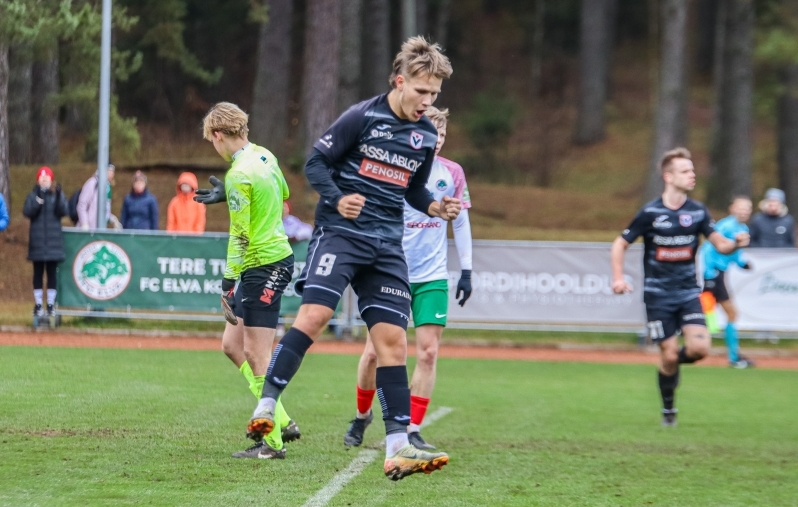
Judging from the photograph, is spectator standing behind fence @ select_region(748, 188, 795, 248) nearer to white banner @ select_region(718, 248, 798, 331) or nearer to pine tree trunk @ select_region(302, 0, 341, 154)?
white banner @ select_region(718, 248, 798, 331)

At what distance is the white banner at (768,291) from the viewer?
1695cm

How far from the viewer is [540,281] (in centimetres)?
1689

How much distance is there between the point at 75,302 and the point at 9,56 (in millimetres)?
5421

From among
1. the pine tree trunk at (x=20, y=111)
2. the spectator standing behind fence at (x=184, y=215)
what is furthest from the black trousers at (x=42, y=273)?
the pine tree trunk at (x=20, y=111)

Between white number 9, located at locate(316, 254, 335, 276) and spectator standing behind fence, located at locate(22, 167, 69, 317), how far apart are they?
1100cm

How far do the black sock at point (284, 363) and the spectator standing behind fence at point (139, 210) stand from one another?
491 inches

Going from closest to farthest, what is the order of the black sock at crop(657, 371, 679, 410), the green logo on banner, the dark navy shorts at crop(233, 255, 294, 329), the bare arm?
1. the dark navy shorts at crop(233, 255, 294, 329)
2. the bare arm
3. the black sock at crop(657, 371, 679, 410)
4. the green logo on banner

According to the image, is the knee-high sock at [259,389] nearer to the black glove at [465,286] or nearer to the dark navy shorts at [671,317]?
the black glove at [465,286]

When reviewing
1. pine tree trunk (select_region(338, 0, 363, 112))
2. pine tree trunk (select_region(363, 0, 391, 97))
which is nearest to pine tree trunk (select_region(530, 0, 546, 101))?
pine tree trunk (select_region(363, 0, 391, 97))

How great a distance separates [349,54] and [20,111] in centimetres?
851

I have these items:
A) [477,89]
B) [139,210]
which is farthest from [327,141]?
[477,89]

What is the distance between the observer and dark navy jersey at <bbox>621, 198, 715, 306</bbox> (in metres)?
9.23

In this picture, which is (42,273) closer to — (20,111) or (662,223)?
(20,111)

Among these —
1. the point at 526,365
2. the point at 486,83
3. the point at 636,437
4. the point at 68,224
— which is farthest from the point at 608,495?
the point at 486,83
